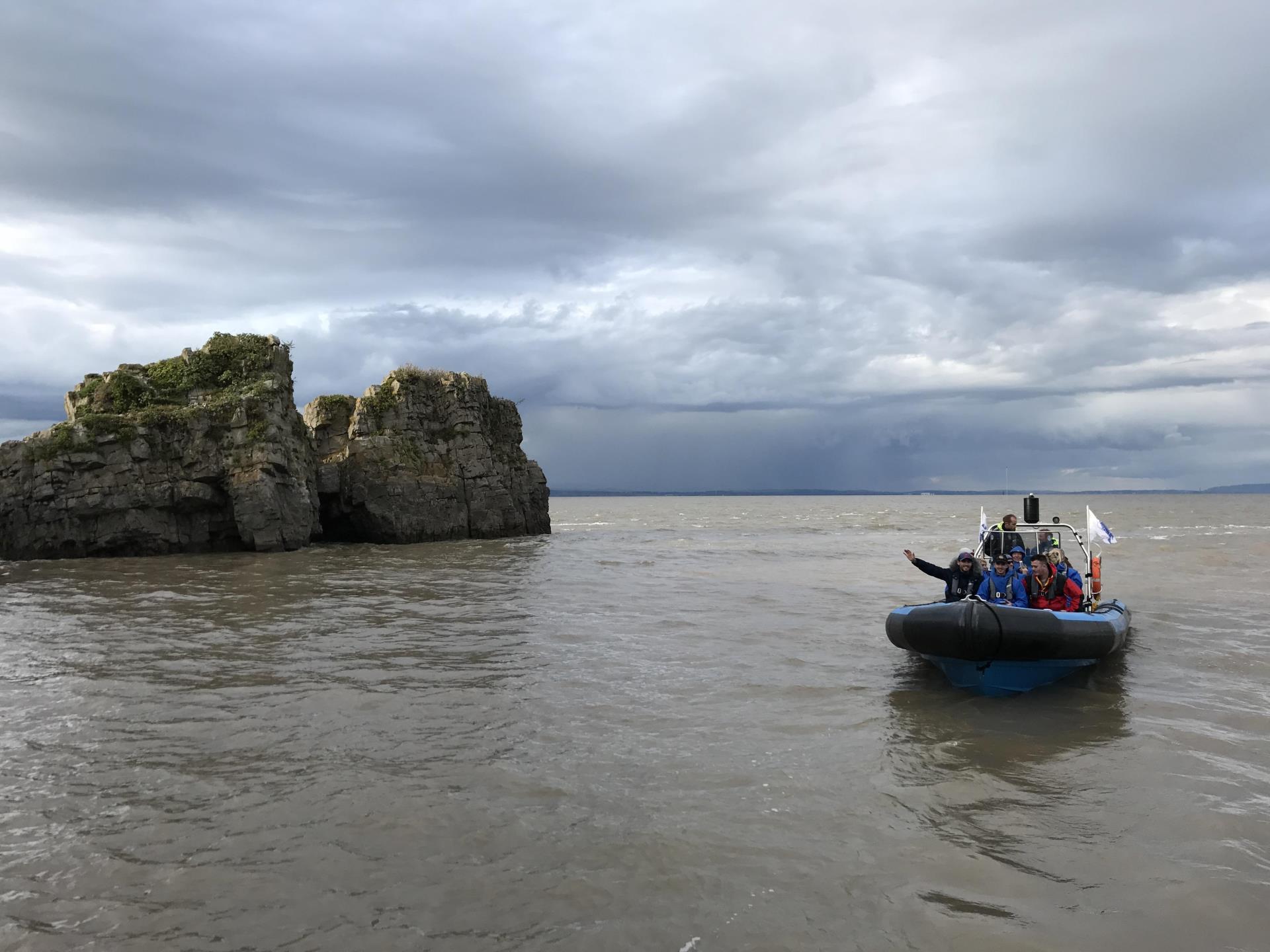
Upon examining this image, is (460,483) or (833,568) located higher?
(460,483)

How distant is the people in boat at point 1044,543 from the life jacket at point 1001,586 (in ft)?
5.04

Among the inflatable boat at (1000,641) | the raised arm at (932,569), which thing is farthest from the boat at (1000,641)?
the raised arm at (932,569)

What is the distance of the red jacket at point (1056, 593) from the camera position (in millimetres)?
12820

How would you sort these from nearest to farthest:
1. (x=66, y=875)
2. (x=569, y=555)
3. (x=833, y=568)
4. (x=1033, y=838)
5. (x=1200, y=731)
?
(x=66, y=875) → (x=1033, y=838) → (x=1200, y=731) → (x=833, y=568) → (x=569, y=555)

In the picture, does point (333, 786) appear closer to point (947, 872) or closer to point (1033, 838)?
point (947, 872)

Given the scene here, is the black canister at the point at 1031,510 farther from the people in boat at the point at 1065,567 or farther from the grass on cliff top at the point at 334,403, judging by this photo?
the grass on cliff top at the point at 334,403

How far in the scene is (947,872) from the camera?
606 cm

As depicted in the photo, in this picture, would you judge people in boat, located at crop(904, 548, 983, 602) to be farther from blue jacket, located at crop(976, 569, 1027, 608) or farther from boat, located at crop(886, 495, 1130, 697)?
boat, located at crop(886, 495, 1130, 697)

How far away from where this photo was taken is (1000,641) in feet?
35.4

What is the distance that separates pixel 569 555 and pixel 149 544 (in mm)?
14277

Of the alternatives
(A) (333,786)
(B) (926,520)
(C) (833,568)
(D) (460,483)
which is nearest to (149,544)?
(D) (460,483)

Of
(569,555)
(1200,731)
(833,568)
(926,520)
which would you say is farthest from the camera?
(926,520)

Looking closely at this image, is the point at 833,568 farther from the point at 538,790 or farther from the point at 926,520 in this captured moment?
the point at 926,520

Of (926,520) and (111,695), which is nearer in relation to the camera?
(111,695)
